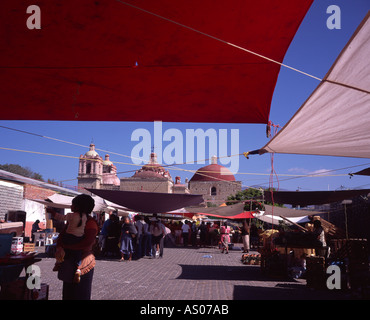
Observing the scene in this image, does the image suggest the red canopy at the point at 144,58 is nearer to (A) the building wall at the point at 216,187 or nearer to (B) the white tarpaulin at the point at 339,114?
(B) the white tarpaulin at the point at 339,114

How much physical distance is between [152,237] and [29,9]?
1008 cm

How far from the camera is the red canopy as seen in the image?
9.22 ft

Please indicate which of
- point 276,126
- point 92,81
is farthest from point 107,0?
point 276,126

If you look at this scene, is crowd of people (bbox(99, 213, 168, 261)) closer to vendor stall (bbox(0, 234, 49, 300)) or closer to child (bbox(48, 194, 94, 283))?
vendor stall (bbox(0, 234, 49, 300))

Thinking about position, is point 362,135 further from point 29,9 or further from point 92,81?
→ point 29,9

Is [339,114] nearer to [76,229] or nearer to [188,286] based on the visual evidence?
[76,229]

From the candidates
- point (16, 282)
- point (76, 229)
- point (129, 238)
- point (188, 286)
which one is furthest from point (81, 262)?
point (129, 238)

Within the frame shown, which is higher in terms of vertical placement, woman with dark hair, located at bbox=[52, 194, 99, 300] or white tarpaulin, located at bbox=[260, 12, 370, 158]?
white tarpaulin, located at bbox=[260, 12, 370, 158]

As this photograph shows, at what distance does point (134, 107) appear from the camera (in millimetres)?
4668

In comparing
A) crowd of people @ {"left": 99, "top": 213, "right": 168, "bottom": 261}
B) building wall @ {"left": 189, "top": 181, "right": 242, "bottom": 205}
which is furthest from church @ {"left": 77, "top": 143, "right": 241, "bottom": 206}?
crowd of people @ {"left": 99, "top": 213, "right": 168, "bottom": 261}

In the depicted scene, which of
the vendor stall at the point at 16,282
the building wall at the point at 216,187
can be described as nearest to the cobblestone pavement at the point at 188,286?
the vendor stall at the point at 16,282

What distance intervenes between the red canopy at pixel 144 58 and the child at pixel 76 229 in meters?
1.51

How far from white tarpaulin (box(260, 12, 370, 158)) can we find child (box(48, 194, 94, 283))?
2.42 m

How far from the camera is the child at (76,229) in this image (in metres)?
3.19
